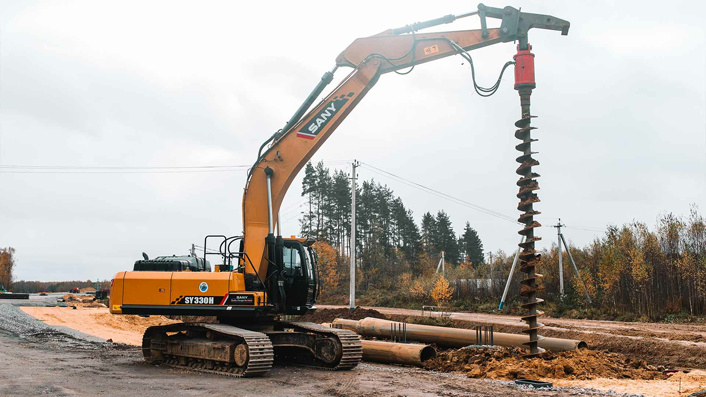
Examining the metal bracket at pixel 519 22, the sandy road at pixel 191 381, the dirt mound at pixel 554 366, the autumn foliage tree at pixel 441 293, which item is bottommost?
the sandy road at pixel 191 381

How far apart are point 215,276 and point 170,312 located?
114cm

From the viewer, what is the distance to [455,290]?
147ft

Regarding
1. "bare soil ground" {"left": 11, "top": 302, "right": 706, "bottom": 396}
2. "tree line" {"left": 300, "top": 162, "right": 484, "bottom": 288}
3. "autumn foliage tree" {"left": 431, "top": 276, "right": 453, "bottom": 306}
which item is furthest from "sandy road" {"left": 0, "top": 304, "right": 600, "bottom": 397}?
"tree line" {"left": 300, "top": 162, "right": 484, "bottom": 288}

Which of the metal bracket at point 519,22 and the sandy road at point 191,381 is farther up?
the metal bracket at point 519,22

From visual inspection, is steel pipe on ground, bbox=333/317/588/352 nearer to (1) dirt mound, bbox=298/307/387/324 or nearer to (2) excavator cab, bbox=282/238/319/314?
(2) excavator cab, bbox=282/238/319/314

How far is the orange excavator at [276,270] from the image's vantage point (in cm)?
1170

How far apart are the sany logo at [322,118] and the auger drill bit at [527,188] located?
379cm

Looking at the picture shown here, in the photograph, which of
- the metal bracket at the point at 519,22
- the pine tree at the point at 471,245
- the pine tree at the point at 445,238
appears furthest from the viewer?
the pine tree at the point at 471,245

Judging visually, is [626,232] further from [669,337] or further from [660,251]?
[669,337]

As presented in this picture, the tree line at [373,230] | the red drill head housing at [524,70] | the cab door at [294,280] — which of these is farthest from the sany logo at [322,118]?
the tree line at [373,230]

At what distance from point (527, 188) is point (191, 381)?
6848mm

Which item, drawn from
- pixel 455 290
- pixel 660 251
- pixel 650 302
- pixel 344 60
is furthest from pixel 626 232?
A: pixel 344 60

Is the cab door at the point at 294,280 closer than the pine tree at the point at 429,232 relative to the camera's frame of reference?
Yes

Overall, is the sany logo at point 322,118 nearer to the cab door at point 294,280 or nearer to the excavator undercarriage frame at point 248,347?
the cab door at point 294,280
